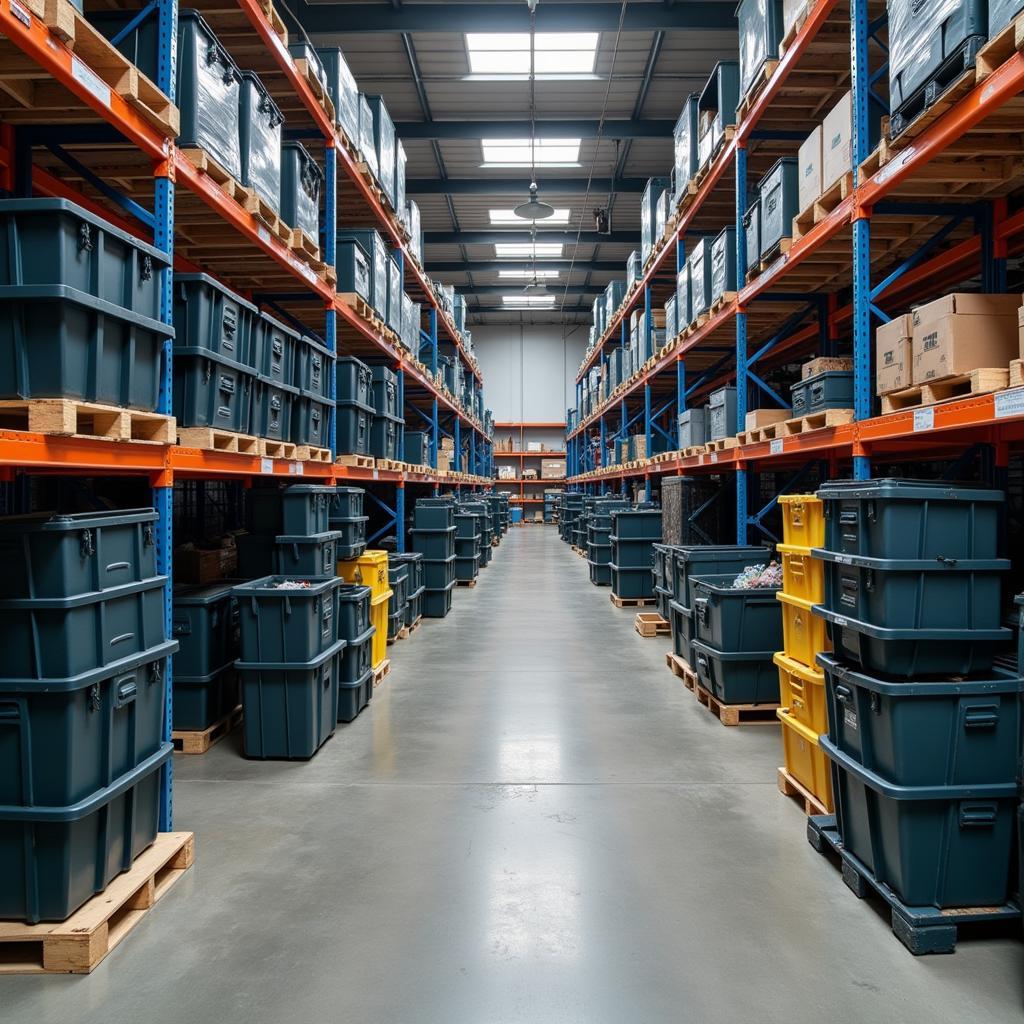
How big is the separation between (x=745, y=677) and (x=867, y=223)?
305 centimetres

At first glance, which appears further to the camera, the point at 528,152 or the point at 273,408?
the point at 528,152

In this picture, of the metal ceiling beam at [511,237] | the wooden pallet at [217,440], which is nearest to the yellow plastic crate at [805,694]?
the wooden pallet at [217,440]

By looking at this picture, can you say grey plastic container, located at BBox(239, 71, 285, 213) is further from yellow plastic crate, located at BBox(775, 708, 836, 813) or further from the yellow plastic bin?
yellow plastic crate, located at BBox(775, 708, 836, 813)

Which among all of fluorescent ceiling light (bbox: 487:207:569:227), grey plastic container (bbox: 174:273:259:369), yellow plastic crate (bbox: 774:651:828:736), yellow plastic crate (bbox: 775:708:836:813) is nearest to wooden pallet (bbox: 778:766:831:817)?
yellow plastic crate (bbox: 775:708:836:813)

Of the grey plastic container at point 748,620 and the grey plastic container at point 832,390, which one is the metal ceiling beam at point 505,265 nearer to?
the grey plastic container at point 832,390

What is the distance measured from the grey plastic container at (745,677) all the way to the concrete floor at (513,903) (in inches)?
9.9

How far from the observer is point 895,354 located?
151 inches

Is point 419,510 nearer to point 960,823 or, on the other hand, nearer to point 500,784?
point 500,784

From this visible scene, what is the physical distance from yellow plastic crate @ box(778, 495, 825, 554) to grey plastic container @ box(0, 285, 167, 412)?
322cm

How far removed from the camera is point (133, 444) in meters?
3.05

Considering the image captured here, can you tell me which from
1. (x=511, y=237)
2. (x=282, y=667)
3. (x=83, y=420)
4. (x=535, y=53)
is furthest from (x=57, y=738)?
(x=511, y=237)

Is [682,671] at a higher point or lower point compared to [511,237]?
lower

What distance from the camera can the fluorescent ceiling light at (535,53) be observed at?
37.2 ft

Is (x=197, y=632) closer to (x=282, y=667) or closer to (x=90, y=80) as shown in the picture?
(x=282, y=667)
